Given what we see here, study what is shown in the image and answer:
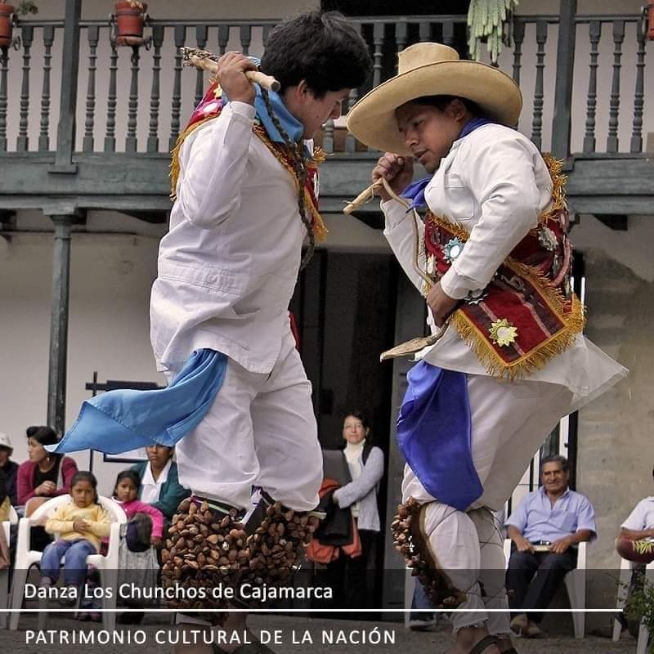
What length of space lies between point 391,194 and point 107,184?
25.6 feet

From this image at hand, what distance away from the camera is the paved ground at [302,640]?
5.79m

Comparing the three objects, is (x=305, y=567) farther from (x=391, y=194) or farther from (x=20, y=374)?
(x=391, y=194)

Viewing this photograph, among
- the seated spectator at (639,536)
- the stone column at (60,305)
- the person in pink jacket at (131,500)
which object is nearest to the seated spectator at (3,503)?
the person in pink jacket at (131,500)

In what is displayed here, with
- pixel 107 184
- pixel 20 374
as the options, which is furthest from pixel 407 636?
pixel 20 374

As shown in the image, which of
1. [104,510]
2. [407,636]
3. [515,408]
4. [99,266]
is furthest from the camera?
[99,266]

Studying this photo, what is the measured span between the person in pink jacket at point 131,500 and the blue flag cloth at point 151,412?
5.24 m

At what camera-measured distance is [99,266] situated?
14.0 metres

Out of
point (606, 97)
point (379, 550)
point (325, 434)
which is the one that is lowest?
point (379, 550)

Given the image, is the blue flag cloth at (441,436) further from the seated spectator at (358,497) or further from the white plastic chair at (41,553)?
the seated spectator at (358,497)

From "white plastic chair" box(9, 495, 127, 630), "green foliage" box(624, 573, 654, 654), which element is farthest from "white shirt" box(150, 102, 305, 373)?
"white plastic chair" box(9, 495, 127, 630)

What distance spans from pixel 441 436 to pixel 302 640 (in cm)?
146

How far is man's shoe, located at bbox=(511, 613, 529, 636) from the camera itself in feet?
27.7

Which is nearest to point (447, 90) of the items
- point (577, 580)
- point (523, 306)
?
point (523, 306)

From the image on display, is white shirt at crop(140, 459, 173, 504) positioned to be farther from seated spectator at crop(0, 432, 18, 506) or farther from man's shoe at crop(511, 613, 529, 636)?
man's shoe at crop(511, 613, 529, 636)
